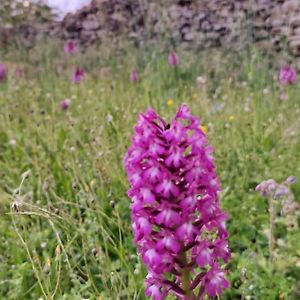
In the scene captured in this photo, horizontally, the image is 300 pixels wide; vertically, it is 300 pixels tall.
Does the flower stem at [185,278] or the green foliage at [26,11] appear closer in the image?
the flower stem at [185,278]

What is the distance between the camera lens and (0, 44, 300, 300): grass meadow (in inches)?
85.0

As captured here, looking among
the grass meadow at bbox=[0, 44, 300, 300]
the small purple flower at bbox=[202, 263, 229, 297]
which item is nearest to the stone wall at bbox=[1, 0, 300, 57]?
the grass meadow at bbox=[0, 44, 300, 300]

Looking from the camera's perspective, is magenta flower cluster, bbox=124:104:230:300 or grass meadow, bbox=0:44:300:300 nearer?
magenta flower cluster, bbox=124:104:230:300

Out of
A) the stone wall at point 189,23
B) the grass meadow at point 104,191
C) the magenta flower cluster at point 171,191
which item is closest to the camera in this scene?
the magenta flower cluster at point 171,191

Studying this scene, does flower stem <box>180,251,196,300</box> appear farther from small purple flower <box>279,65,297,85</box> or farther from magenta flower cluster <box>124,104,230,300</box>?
small purple flower <box>279,65,297,85</box>

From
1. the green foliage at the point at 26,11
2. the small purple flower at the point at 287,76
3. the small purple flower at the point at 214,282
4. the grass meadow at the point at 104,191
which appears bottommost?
the grass meadow at the point at 104,191

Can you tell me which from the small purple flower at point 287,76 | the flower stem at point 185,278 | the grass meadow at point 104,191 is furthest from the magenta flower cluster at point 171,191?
the small purple flower at point 287,76

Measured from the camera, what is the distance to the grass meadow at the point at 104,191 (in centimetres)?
216

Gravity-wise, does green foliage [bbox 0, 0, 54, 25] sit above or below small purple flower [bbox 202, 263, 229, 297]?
above

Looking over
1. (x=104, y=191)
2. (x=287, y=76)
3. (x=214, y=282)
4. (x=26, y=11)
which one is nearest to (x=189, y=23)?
(x=26, y=11)

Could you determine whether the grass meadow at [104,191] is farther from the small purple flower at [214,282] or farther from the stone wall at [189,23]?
the stone wall at [189,23]

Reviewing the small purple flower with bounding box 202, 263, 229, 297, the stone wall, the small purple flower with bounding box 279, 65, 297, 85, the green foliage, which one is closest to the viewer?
the small purple flower with bounding box 202, 263, 229, 297

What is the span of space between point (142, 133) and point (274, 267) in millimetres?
1068

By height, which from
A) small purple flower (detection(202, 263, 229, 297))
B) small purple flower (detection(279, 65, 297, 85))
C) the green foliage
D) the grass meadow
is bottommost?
the grass meadow
